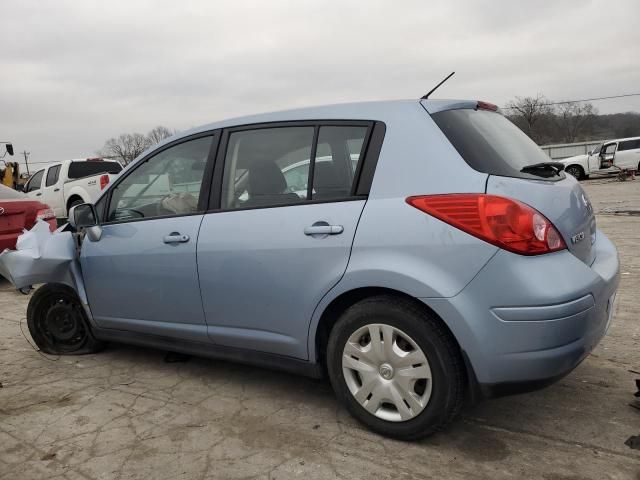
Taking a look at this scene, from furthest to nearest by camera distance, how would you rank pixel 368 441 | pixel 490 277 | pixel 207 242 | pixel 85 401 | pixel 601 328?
pixel 85 401 → pixel 207 242 → pixel 368 441 → pixel 601 328 → pixel 490 277

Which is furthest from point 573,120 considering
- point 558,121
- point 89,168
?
point 89,168

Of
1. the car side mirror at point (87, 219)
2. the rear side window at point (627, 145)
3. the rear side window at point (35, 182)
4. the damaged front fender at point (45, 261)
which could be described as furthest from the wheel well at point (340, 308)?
the rear side window at point (627, 145)

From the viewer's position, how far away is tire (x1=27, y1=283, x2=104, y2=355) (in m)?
4.10

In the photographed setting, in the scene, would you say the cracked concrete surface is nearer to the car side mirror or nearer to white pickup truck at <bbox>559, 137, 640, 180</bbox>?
the car side mirror

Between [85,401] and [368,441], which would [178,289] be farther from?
[368,441]

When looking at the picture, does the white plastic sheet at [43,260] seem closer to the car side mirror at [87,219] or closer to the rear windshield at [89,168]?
the car side mirror at [87,219]

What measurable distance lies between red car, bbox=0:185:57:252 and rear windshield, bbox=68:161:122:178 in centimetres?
646

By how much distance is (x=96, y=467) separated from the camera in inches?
98.4

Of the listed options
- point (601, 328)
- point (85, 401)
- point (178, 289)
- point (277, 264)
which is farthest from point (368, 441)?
point (85, 401)

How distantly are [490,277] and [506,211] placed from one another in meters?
0.29

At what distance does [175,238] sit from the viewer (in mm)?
3182

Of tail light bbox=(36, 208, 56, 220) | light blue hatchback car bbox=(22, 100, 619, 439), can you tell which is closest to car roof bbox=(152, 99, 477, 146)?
light blue hatchback car bbox=(22, 100, 619, 439)

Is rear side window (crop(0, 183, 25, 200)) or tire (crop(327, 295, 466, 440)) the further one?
rear side window (crop(0, 183, 25, 200))

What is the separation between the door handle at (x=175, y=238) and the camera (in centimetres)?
314
